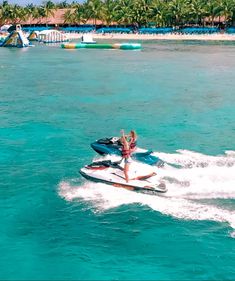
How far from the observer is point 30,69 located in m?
80.4

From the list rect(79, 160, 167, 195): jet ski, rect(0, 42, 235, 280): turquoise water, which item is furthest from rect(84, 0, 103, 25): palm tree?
rect(79, 160, 167, 195): jet ski

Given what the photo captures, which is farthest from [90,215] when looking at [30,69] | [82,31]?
[82,31]

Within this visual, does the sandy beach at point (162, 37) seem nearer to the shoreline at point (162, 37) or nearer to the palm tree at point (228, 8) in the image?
the shoreline at point (162, 37)

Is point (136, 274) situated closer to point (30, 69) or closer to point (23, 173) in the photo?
point (23, 173)

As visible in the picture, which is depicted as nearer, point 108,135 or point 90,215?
point 90,215

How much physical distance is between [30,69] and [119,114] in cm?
3929

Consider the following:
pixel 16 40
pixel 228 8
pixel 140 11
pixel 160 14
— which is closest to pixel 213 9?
pixel 228 8

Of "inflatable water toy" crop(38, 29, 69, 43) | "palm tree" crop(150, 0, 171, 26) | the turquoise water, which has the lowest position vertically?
the turquoise water

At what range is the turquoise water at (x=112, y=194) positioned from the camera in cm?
1917

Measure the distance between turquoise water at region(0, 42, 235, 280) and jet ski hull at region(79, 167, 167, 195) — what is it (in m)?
0.33

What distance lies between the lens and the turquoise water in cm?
1917

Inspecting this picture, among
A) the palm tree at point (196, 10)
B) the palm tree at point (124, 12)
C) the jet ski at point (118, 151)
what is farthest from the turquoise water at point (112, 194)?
the palm tree at point (124, 12)

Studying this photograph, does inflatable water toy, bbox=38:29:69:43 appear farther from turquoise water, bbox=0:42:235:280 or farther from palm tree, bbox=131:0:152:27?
turquoise water, bbox=0:42:235:280

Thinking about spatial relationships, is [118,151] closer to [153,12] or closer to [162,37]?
[162,37]
